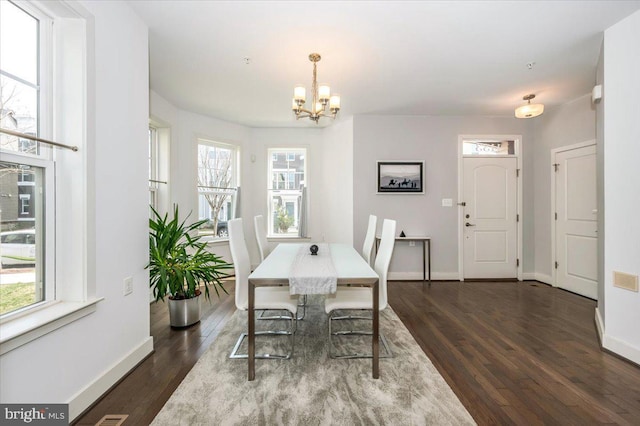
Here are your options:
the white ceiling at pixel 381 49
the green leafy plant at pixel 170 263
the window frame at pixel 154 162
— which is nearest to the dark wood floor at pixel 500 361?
the green leafy plant at pixel 170 263

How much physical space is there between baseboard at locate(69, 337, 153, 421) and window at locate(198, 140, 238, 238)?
8.86 feet

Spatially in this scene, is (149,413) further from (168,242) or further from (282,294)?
(168,242)

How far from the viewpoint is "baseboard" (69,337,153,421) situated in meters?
1.64

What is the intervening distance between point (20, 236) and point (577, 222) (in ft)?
19.1

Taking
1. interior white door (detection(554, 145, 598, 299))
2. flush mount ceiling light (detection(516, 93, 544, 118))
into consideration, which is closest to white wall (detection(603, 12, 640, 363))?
flush mount ceiling light (detection(516, 93, 544, 118))

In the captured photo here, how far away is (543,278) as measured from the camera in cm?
467

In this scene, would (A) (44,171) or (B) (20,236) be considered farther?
(A) (44,171)

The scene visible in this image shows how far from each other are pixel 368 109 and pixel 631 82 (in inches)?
112

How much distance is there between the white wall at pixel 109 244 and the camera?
150cm

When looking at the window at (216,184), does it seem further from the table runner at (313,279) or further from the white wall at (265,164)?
the table runner at (313,279)

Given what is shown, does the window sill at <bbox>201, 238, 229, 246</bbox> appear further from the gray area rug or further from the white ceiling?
the gray area rug

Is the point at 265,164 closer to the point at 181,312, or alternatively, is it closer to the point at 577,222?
the point at 181,312

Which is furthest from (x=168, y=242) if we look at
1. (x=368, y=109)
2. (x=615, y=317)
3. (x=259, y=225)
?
(x=615, y=317)

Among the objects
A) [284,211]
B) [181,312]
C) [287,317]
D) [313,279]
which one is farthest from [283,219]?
[313,279]
